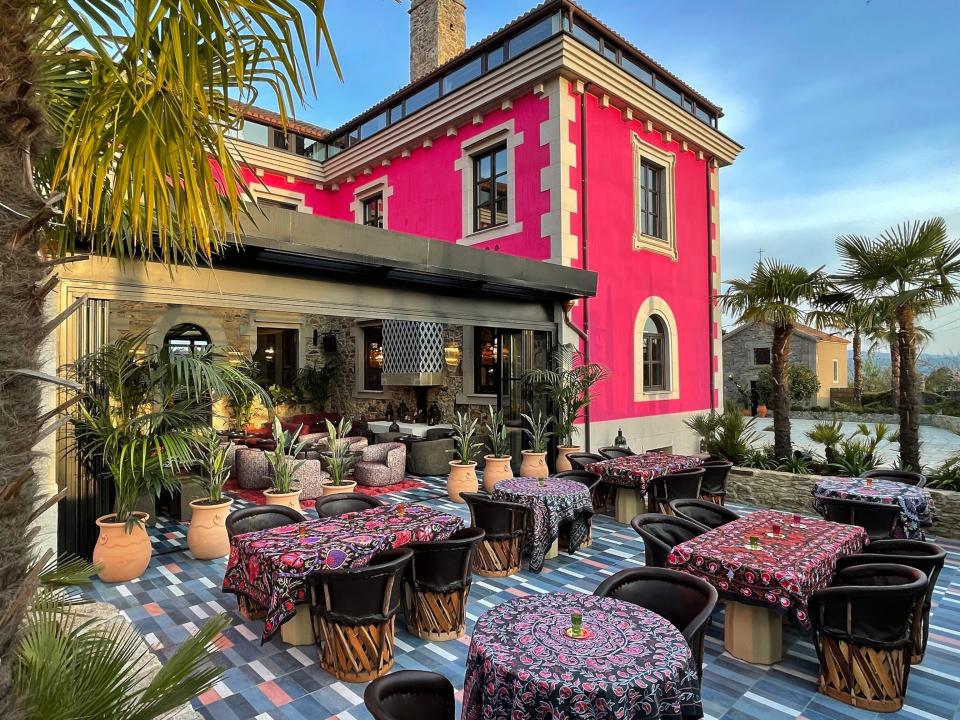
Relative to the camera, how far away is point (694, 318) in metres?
11.7

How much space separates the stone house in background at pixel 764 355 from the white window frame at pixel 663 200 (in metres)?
16.6

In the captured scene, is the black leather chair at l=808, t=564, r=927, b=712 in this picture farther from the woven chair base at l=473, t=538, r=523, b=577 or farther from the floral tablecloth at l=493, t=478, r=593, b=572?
the woven chair base at l=473, t=538, r=523, b=577

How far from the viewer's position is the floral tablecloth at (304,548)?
3055 mm

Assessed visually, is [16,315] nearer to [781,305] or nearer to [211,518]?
[211,518]

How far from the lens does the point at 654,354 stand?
10.9 meters

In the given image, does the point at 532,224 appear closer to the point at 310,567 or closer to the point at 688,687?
Result: the point at 310,567

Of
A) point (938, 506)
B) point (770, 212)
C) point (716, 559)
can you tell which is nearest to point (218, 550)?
point (716, 559)

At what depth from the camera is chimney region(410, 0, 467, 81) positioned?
12.1 metres

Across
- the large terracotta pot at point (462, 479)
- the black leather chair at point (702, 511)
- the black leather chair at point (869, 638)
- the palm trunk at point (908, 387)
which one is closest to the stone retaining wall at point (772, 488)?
the palm trunk at point (908, 387)

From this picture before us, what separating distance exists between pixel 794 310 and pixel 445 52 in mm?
9555

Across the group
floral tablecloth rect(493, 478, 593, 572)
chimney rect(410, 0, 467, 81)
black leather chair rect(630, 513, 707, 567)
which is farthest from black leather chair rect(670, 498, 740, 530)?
chimney rect(410, 0, 467, 81)

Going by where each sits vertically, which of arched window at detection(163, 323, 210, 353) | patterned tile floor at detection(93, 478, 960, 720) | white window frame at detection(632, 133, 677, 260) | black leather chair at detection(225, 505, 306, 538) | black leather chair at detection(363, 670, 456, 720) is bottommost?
patterned tile floor at detection(93, 478, 960, 720)

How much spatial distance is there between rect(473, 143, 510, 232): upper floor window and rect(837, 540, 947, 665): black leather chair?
7621 millimetres

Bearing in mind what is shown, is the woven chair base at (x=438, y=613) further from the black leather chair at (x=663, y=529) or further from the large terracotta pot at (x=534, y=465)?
the large terracotta pot at (x=534, y=465)
